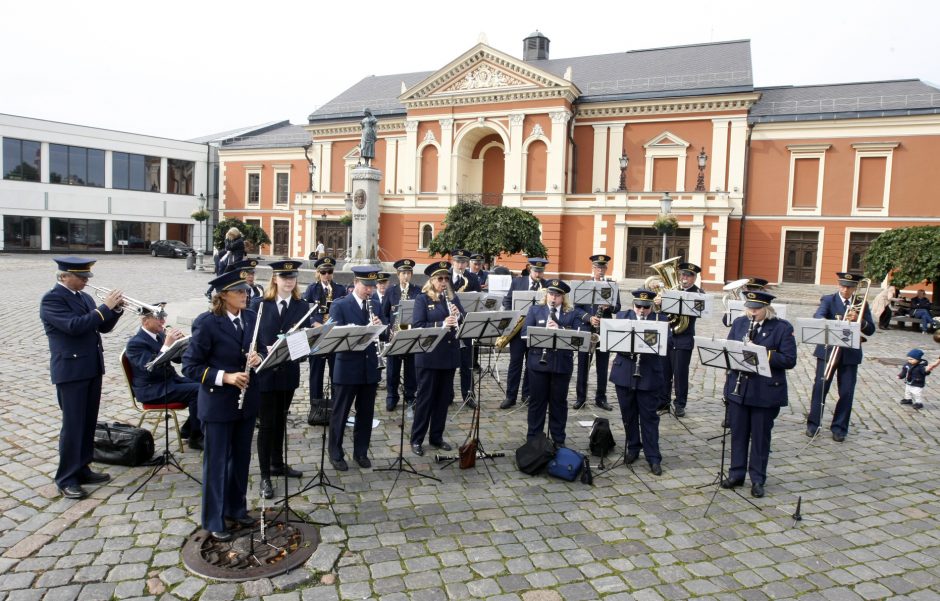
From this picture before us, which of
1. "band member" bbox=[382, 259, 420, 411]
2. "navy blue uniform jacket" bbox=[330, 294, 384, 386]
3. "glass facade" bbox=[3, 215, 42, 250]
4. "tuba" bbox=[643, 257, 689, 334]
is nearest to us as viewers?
"navy blue uniform jacket" bbox=[330, 294, 384, 386]

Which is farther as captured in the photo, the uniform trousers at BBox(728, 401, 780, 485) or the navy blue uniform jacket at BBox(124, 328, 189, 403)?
the navy blue uniform jacket at BBox(124, 328, 189, 403)

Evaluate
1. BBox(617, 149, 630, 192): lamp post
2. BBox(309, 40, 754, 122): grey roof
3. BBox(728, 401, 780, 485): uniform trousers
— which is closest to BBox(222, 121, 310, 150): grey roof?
BBox(309, 40, 754, 122): grey roof

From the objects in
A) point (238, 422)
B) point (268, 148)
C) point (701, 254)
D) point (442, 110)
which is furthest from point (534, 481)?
point (268, 148)

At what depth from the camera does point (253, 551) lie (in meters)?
4.81

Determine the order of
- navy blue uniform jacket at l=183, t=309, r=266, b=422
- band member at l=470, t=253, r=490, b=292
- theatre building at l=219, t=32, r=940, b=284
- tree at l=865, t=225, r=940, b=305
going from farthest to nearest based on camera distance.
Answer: theatre building at l=219, t=32, r=940, b=284 → tree at l=865, t=225, r=940, b=305 → band member at l=470, t=253, r=490, b=292 → navy blue uniform jacket at l=183, t=309, r=266, b=422

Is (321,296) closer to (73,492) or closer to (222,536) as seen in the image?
(73,492)

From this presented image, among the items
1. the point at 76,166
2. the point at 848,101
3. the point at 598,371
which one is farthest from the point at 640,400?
the point at 76,166

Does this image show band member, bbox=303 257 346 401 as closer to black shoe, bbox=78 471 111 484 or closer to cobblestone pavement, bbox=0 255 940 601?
cobblestone pavement, bbox=0 255 940 601

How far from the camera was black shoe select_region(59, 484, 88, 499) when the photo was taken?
5.64 meters

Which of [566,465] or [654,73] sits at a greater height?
[654,73]

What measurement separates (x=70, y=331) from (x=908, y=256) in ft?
74.8

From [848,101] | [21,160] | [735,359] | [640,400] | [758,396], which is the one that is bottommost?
[640,400]

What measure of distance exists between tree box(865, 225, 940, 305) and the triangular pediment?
18.7 meters

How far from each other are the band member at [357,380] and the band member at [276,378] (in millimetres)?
432
